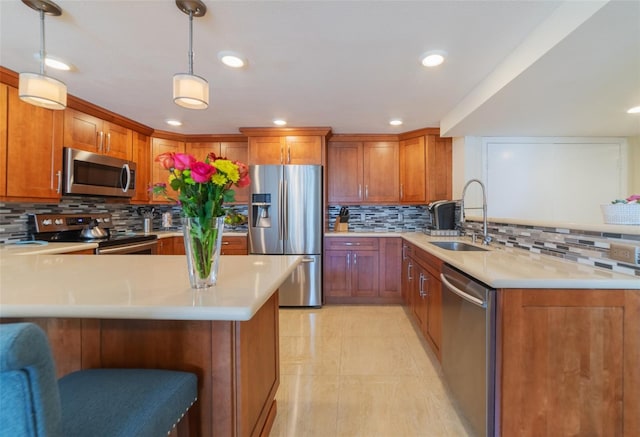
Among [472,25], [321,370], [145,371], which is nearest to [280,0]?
[472,25]

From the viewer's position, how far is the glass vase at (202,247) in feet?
3.32

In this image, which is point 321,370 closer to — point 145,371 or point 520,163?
point 145,371

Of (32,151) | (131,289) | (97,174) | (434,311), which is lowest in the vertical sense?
(434,311)

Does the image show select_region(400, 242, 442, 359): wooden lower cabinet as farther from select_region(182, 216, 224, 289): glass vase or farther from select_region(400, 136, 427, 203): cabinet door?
select_region(182, 216, 224, 289): glass vase

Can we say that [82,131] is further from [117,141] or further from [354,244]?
[354,244]

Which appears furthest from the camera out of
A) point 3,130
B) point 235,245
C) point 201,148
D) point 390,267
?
point 201,148

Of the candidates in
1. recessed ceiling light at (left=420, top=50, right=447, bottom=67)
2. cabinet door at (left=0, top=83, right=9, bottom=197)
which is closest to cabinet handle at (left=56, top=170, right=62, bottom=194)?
cabinet door at (left=0, top=83, right=9, bottom=197)

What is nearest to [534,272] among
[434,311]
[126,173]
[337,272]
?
[434,311]

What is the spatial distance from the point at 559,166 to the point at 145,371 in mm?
4345

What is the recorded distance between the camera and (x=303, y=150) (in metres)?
3.73

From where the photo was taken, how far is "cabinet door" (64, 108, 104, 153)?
2727 millimetres

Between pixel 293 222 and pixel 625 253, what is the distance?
2.73 m

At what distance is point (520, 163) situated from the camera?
3523mm

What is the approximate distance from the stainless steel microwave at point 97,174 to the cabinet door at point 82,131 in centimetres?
11
